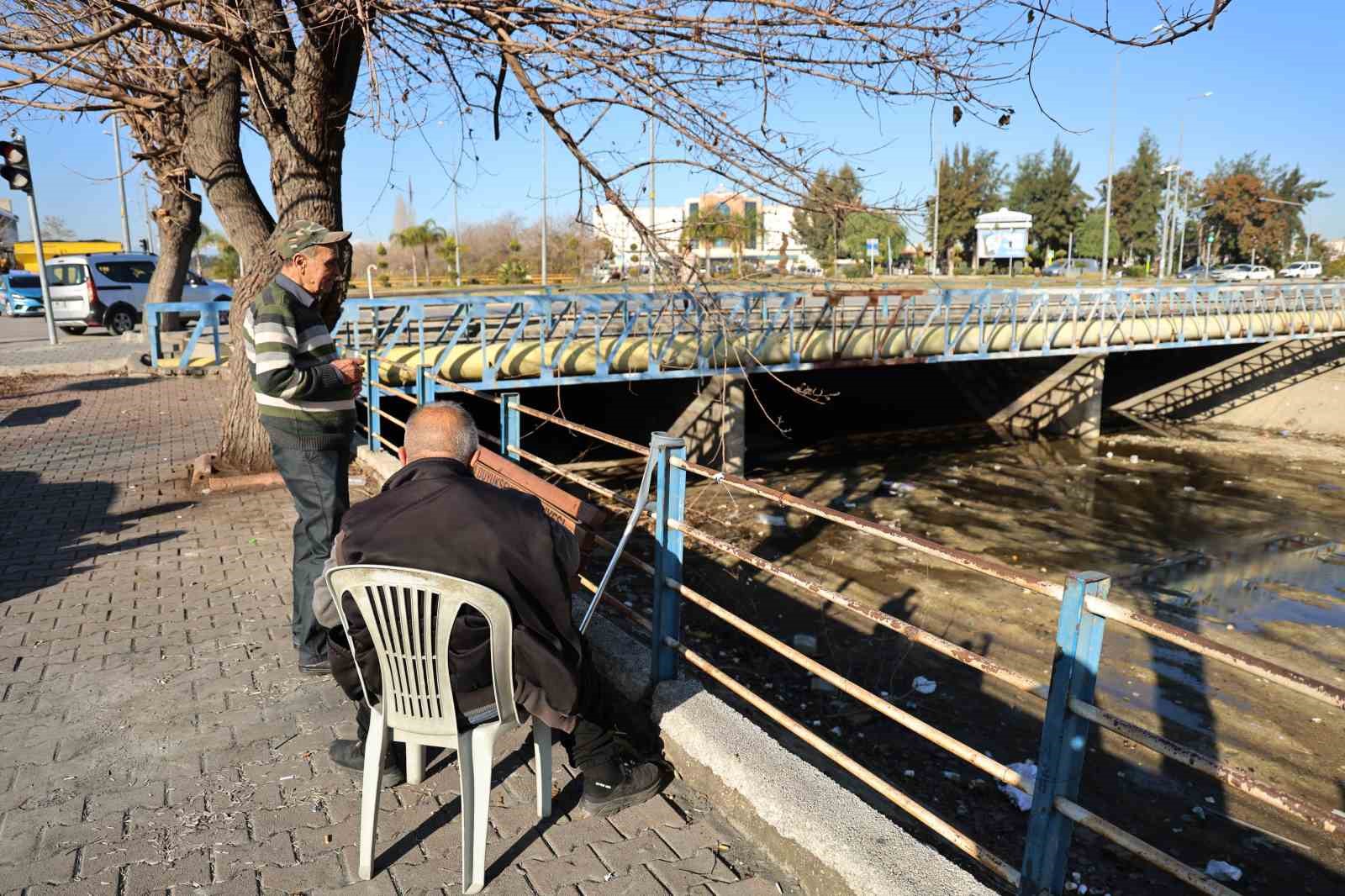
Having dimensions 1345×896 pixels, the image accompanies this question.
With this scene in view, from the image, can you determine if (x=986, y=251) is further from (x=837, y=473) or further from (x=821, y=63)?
(x=821, y=63)

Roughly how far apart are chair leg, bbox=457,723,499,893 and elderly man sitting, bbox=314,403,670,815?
82 mm

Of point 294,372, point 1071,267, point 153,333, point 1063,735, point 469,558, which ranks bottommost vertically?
point 1063,735

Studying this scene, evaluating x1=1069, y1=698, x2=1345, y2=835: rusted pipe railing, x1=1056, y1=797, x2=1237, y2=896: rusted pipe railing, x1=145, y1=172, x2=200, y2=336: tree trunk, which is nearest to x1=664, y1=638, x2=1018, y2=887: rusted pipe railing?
x1=1056, y1=797, x2=1237, y2=896: rusted pipe railing

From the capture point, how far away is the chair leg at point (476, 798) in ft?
8.16

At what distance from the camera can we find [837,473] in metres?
17.3

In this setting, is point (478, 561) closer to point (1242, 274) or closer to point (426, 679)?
point (426, 679)

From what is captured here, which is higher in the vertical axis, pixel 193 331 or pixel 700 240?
pixel 700 240

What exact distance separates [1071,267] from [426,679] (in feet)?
192

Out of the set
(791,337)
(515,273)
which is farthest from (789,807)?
(515,273)

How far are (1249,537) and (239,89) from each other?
14.2m

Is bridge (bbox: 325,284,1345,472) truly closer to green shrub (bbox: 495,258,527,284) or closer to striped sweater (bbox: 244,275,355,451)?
striped sweater (bbox: 244,275,355,451)

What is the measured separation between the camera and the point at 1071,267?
54594mm

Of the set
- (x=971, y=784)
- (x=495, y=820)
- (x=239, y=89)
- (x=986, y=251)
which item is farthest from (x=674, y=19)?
(x=986, y=251)

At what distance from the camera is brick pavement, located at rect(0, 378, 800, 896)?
102 inches
